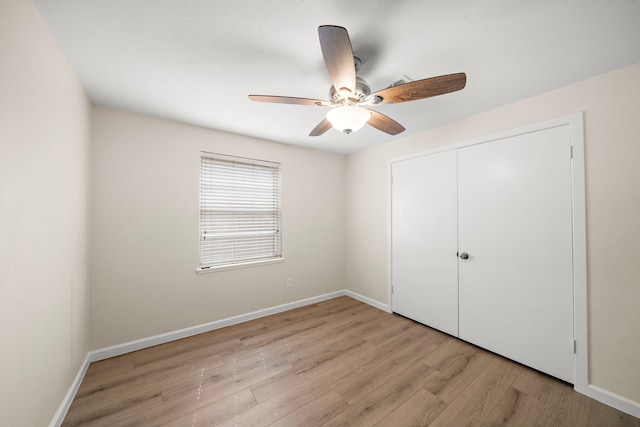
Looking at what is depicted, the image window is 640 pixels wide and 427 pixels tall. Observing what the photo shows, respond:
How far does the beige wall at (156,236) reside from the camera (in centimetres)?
210

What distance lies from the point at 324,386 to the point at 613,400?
196 centimetres

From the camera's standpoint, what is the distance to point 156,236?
2334 mm

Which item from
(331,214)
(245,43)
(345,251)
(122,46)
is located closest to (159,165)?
(122,46)

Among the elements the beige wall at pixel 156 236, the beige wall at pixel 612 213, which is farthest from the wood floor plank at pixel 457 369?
the beige wall at pixel 156 236

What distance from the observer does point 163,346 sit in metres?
2.29

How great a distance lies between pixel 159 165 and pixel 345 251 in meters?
2.78

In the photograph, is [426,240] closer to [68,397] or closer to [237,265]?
Answer: [237,265]

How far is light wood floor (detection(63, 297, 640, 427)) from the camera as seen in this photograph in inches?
58.3

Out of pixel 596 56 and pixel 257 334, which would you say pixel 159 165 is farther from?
pixel 596 56

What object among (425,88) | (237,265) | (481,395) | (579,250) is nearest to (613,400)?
(481,395)

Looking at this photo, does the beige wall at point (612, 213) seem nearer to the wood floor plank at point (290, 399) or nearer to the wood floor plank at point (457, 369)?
the wood floor plank at point (457, 369)

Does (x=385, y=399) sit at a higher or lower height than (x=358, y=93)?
lower

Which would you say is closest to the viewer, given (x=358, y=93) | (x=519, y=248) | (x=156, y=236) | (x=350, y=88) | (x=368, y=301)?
(x=350, y=88)

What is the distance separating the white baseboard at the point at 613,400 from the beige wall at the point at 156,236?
284 cm
